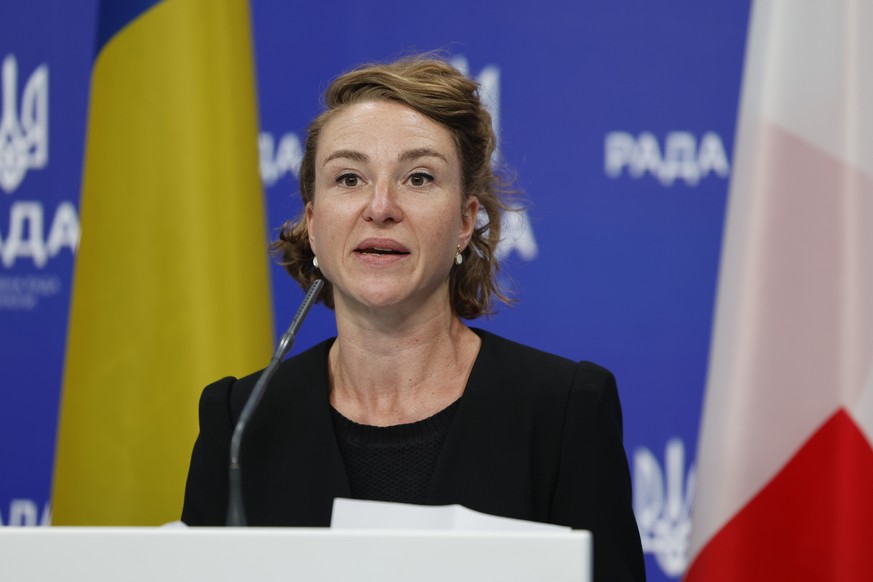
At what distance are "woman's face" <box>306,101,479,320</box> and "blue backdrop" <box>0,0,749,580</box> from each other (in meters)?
1.07

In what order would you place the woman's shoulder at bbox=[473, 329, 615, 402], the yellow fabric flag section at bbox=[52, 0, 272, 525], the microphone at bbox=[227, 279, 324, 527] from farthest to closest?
the yellow fabric flag section at bbox=[52, 0, 272, 525]
the woman's shoulder at bbox=[473, 329, 615, 402]
the microphone at bbox=[227, 279, 324, 527]

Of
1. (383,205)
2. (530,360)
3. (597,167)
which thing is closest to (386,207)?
(383,205)

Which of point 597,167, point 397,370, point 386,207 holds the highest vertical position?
point 597,167

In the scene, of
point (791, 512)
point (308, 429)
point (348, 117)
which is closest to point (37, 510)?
point (308, 429)

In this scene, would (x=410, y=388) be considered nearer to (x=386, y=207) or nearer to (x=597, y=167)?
(x=386, y=207)

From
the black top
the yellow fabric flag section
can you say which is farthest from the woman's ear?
the yellow fabric flag section

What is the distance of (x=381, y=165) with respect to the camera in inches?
60.3

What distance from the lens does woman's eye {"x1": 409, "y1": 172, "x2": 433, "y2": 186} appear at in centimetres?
156

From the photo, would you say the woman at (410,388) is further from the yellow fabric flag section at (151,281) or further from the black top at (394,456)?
the yellow fabric flag section at (151,281)

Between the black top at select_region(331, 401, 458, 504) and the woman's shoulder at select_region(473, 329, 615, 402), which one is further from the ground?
the woman's shoulder at select_region(473, 329, 615, 402)

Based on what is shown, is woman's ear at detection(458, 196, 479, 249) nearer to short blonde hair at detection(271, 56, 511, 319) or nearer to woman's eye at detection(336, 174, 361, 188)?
short blonde hair at detection(271, 56, 511, 319)

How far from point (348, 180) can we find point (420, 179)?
0.33ft

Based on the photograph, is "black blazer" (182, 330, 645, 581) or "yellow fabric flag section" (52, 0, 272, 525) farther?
"yellow fabric flag section" (52, 0, 272, 525)

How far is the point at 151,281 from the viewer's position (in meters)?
2.09
